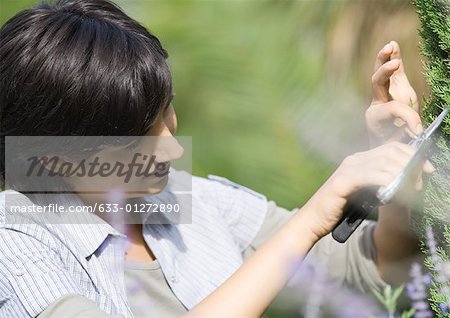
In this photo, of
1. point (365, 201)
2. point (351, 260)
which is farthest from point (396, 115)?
point (351, 260)

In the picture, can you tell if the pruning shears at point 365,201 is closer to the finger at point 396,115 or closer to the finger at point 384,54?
the finger at point 396,115

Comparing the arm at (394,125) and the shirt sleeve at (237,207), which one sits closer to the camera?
the arm at (394,125)

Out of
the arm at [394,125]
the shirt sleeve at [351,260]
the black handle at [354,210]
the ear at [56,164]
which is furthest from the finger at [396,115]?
the ear at [56,164]

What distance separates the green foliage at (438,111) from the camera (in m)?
1.28

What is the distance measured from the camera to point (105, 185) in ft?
5.69

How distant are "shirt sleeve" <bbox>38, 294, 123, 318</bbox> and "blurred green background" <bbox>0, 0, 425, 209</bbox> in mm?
1104

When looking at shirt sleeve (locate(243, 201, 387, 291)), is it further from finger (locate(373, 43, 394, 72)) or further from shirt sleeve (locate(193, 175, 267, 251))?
finger (locate(373, 43, 394, 72))

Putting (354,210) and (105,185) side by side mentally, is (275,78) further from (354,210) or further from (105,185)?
(354,210)

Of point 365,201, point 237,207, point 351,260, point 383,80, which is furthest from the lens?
point 237,207

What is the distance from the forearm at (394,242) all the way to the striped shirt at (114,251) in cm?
35

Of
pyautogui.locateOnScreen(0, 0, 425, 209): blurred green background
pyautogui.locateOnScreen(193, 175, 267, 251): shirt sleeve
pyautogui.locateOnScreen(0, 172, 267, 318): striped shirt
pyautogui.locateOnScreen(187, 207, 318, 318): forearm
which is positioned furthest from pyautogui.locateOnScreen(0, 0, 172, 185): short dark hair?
pyautogui.locateOnScreen(0, 0, 425, 209): blurred green background

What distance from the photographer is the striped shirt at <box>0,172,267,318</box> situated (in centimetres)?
148

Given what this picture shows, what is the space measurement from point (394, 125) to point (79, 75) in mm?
646

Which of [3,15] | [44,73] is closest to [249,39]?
[3,15]
